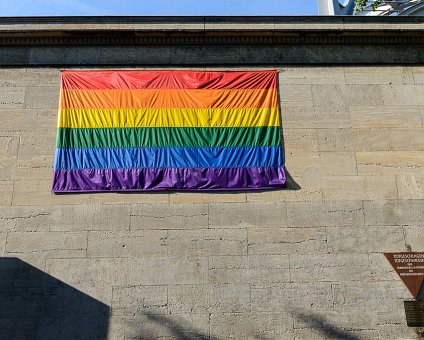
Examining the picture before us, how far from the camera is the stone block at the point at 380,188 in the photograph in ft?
37.6

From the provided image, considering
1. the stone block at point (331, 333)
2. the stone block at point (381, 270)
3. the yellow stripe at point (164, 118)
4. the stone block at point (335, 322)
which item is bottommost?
the stone block at point (331, 333)

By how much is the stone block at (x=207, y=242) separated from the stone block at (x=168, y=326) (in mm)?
1445

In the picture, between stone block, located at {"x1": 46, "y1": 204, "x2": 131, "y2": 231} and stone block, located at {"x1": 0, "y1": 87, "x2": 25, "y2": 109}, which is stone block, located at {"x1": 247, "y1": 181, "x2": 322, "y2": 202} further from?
stone block, located at {"x1": 0, "y1": 87, "x2": 25, "y2": 109}

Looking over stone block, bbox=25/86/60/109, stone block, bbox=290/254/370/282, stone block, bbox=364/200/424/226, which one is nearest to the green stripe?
stone block, bbox=25/86/60/109

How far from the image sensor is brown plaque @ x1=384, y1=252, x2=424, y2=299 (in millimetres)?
10648

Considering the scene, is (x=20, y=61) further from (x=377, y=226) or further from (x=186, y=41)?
(x=377, y=226)

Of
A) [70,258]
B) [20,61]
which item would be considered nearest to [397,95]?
[70,258]

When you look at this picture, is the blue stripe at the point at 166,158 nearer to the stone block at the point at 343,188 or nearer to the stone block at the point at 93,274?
the stone block at the point at 343,188

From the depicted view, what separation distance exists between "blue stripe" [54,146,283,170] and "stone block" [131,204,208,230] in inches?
41.6

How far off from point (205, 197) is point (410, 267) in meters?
5.13

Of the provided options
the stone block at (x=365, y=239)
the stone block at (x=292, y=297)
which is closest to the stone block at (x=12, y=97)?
the stone block at (x=292, y=297)

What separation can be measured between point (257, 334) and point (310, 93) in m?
6.41

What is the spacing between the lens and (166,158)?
11.6 m

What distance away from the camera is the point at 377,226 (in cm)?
1115
